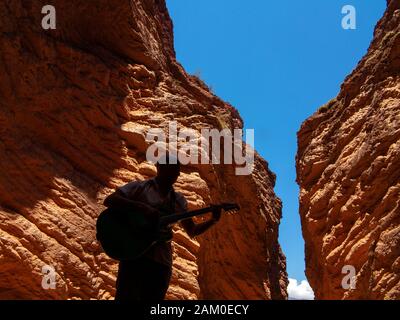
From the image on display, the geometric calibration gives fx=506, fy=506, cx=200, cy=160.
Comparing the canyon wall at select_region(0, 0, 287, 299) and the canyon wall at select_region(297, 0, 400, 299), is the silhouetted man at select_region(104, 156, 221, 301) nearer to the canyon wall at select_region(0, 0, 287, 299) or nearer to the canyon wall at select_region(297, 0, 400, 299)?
the canyon wall at select_region(297, 0, 400, 299)

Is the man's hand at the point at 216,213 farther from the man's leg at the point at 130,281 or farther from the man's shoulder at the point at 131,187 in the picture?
the man's leg at the point at 130,281

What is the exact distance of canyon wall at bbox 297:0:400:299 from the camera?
788 centimetres

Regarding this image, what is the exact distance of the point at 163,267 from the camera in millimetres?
3447

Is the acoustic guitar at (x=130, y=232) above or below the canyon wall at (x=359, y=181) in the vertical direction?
below

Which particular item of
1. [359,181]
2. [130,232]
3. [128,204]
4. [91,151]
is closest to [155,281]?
[130,232]

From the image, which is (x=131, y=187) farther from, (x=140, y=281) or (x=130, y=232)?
(x=140, y=281)

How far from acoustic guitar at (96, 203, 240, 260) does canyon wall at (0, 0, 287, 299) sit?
484 centimetres

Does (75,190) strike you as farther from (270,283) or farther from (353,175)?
(270,283)

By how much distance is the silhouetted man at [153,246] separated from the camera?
11.0ft

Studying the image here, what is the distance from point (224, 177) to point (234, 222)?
1.16 meters

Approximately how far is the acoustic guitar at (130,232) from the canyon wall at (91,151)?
15.9ft

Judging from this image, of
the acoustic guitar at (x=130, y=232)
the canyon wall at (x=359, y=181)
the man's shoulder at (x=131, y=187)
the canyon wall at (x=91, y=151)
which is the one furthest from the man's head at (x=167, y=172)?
the canyon wall at (x=91, y=151)
